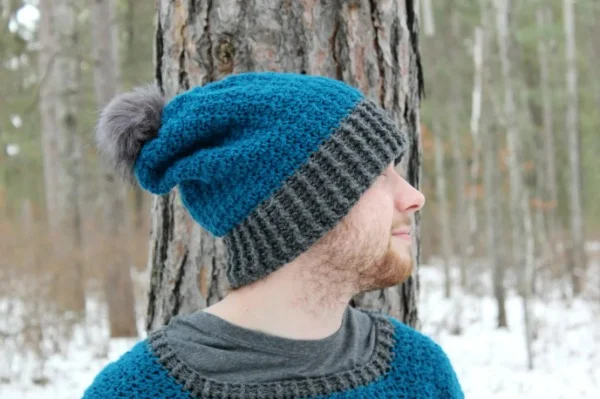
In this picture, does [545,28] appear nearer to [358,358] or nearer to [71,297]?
[71,297]

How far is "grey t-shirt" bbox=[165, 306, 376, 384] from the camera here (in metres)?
1.61

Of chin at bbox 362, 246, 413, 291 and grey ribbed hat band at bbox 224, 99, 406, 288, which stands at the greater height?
grey ribbed hat band at bbox 224, 99, 406, 288

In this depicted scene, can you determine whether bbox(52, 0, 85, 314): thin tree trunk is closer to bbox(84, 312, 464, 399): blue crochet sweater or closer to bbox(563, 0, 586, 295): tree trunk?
bbox(84, 312, 464, 399): blue crochet sweater

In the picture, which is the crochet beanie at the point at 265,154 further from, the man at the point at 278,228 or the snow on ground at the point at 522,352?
the snow on ground at the point at 522,352

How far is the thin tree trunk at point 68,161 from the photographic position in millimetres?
8516

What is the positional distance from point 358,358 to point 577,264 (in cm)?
1391

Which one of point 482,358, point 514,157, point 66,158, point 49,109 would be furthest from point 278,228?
point 49,109

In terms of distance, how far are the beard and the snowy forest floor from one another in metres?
3.46

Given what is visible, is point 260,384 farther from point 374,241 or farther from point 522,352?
point 522,352

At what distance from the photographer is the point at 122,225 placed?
8.82 m

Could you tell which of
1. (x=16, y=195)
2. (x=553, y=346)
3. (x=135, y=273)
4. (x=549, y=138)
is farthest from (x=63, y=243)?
(x=16, y=195)

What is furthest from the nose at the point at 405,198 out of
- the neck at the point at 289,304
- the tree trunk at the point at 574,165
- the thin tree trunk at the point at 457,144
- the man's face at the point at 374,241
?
the tree trunk at the point at 574,165

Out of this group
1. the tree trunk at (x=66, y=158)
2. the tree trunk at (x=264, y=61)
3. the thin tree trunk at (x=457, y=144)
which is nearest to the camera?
the tree trunk at (x=264, y=61)

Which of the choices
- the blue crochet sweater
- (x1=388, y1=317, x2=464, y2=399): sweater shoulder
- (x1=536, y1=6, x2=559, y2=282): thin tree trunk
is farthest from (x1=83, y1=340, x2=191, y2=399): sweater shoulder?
(x1=536, y1=6, x2=559, y2=282): thin tree trunk
